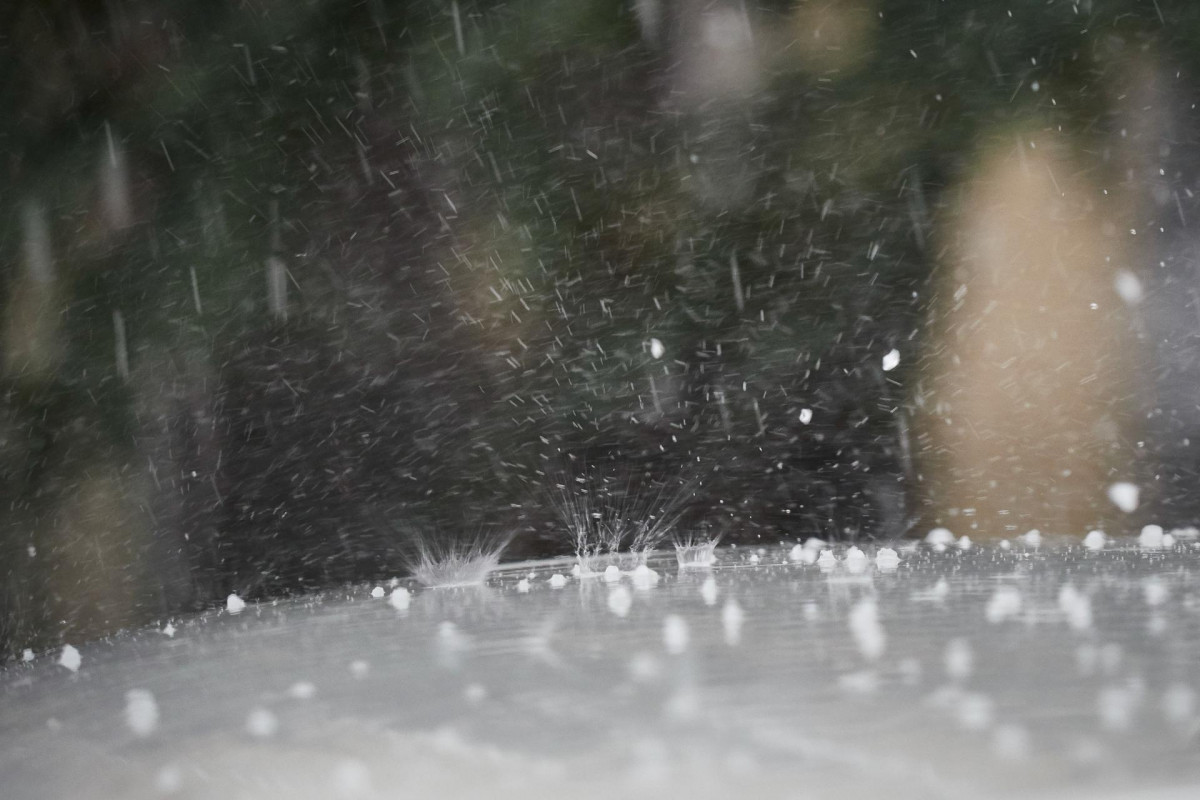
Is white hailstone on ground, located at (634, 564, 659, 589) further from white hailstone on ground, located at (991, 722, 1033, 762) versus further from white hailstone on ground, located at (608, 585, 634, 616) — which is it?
white hailstone on ground, located at (991, 722, 1033, 762)

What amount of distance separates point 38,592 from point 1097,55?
8.28 feet

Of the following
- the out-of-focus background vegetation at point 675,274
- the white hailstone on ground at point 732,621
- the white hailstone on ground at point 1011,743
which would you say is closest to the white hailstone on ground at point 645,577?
the white hailstone on ground at point 732,621

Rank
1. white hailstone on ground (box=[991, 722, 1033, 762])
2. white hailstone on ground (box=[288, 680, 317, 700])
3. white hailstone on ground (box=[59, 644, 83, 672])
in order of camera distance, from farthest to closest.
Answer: white hailstone on ground (box=[59, 644, 83, 672]) → white hailstone on ground (box=[288, 680, 317, 700]) → white hailstone on ground (box=[991, 722, 1033, 762])

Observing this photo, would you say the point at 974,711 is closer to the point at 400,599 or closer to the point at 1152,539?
the point at 400,599

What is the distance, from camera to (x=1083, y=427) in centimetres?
277

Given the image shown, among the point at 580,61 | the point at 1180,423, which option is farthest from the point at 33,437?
the point at 1180,423

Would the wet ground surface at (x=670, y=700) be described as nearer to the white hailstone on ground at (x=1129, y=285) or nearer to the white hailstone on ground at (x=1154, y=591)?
the white hailstone on ground at (x=1154, y=591)

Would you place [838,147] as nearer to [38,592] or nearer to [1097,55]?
[1097,55]

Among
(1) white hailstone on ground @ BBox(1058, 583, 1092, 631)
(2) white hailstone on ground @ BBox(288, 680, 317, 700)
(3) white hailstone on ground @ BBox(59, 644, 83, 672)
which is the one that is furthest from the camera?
(3) white hailstone on ground @ BBox(59, 644, 83, 672)

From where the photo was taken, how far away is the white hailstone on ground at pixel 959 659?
2.74 ft

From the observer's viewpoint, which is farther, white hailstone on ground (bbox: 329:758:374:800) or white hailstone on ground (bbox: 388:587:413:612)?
white hailstone on ground (bbox: 388:587:413:612)

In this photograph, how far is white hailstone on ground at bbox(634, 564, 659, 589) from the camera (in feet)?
5.78

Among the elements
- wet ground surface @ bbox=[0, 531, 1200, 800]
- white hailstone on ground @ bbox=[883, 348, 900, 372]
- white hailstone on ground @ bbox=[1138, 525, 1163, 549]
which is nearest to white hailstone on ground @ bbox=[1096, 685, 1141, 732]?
wet ground surface @ bbox=[0, 531, 1200, 800]

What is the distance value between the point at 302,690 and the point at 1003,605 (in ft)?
2.51
